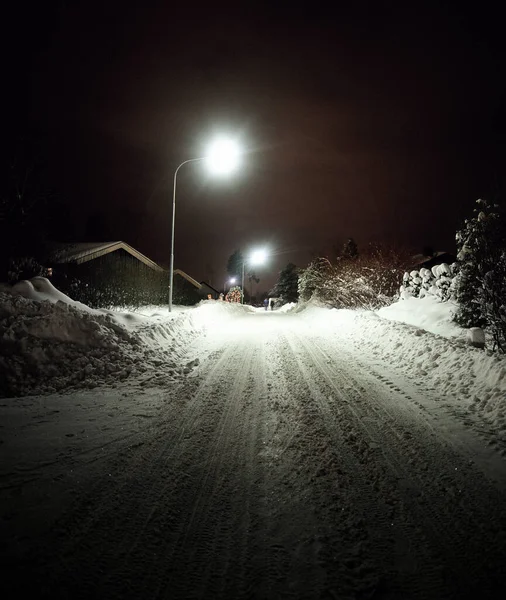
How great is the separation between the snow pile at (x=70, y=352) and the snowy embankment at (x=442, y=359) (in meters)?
5.33

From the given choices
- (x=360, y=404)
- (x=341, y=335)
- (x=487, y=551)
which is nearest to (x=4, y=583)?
(x=487, y=551)

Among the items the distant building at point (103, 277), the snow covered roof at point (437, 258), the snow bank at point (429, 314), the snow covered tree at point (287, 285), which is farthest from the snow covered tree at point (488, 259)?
the snow covered tree at point (287, 285)

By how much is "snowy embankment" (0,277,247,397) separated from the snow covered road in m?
0.89

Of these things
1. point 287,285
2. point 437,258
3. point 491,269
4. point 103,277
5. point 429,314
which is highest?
point 437,258

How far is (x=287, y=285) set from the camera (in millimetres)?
68062

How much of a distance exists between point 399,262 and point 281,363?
17.0 m

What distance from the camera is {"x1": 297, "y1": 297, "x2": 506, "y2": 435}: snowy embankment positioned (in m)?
4.91

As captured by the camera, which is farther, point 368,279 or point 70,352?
point 368,279

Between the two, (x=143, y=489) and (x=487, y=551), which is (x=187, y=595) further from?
(x=487, y=551)

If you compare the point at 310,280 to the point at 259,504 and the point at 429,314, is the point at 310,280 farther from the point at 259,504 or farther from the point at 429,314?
the point at 259,504

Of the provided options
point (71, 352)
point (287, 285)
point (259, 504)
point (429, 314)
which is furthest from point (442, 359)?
point (287, 285)

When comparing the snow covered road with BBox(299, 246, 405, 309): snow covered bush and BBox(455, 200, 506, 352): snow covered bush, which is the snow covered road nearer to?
BBox(455, 200, 506, 352): snow covered bush

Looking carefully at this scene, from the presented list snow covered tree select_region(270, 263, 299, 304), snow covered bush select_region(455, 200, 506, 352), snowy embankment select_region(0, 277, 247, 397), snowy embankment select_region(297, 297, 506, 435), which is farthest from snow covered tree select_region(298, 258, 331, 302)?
snowy embankment select_region(0, 277, 247, 397)

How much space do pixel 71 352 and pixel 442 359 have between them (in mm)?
8145
